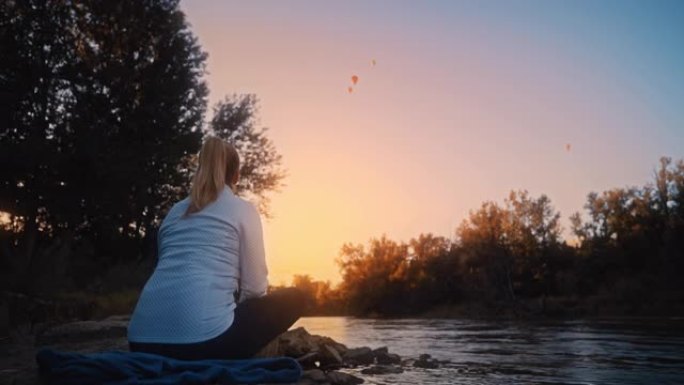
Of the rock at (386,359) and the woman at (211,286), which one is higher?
the woman at (211,286)

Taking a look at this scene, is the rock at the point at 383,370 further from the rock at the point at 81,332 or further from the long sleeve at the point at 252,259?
the long sleeve at the point at 252,259

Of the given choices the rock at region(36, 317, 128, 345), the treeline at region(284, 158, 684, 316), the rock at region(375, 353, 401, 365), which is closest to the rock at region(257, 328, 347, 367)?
the rock at region(375, 353, 401, 365)

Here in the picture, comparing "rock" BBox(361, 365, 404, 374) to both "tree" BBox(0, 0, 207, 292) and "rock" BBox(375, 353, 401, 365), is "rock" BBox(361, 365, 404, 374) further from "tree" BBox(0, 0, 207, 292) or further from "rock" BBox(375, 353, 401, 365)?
"tree" BBox(0, 0, 207, 292)

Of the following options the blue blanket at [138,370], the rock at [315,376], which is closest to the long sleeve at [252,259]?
the blue blanket at [138,370]

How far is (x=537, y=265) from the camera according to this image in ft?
155

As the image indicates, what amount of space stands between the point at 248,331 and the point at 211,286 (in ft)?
1.06

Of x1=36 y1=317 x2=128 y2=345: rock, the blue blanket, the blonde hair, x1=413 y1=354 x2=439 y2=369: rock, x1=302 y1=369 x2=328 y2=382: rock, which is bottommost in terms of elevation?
x1=413 y1=354 x2=439 y2=369: rock

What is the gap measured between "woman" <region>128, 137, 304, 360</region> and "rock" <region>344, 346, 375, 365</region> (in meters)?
5.37

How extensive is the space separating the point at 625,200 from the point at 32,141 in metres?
47.7

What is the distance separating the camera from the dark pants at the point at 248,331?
2.48m

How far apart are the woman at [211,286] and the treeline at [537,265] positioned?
36.7 m

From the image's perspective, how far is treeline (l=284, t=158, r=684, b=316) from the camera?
38.5m

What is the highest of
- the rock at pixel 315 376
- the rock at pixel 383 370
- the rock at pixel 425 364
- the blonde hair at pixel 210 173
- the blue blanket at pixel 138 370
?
the blonde hair at pixel 210 173

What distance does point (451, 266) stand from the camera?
5200 centimetres
